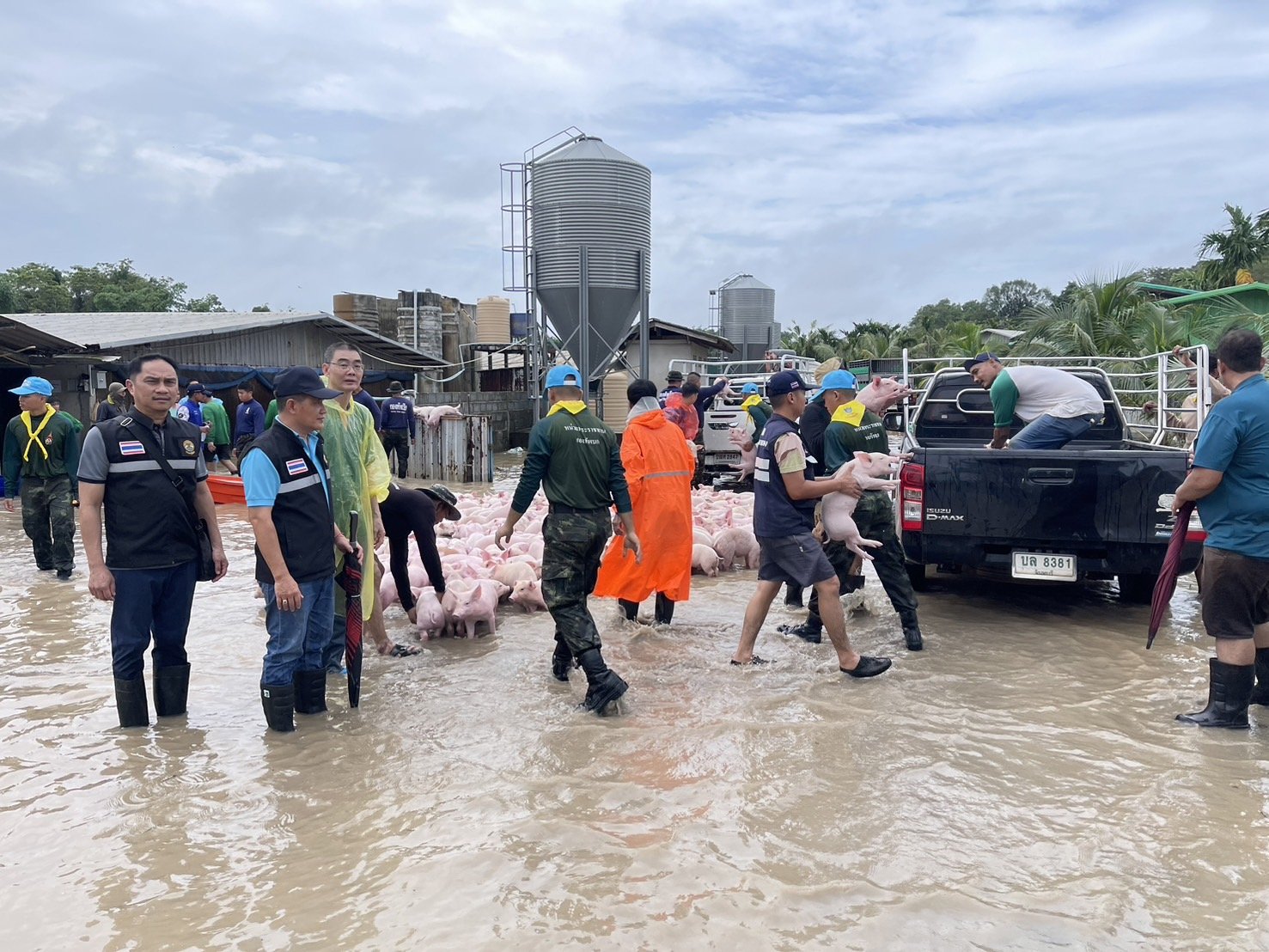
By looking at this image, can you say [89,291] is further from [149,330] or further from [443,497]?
[443,497]

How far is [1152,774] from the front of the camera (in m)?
4.55

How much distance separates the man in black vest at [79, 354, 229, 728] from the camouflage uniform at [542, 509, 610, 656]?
182 centimetres

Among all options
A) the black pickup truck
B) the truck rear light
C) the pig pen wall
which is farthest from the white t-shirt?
the pig pen wall

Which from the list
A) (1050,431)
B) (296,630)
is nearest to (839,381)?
(1050,431)

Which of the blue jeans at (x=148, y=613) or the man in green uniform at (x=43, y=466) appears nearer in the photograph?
the blue jeans at (x=148, y=613)

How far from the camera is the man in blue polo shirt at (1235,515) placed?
480 cm

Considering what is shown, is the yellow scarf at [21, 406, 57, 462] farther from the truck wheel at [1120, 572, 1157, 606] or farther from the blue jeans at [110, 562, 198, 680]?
the truck wheel at [1120, 572, 1157, 606]

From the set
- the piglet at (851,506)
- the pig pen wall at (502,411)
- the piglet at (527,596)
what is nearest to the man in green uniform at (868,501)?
the piglet at (851,506)

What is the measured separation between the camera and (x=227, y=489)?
1438cm

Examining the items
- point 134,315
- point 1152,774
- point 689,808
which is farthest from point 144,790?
point 134,315

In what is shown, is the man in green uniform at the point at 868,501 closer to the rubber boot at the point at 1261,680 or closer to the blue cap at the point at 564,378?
A: the blue cap at the point at 564,378

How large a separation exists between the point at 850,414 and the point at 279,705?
4.03 m

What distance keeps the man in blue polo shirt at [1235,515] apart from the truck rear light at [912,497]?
2.11 meters

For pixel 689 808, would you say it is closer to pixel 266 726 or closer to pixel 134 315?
pixel 266 726
